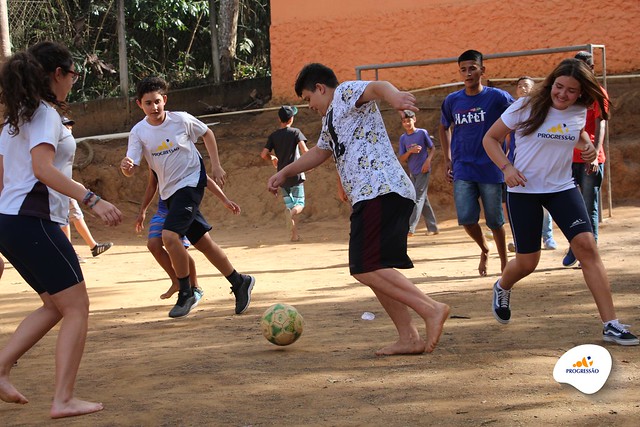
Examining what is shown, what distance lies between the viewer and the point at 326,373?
5.61m

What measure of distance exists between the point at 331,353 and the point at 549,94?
2263mm

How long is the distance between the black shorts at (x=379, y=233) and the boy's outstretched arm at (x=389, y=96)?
0.61 m

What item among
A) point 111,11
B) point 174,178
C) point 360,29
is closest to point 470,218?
point 174,178

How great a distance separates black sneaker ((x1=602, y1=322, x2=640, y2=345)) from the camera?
19.1 feet

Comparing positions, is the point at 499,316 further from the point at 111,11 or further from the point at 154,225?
the point at 111,11

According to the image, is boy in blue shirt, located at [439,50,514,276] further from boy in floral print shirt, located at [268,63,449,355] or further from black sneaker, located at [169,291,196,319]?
boy in floral print shirt, located at [268,63,449,355]

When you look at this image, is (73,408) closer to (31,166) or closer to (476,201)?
(31,166)

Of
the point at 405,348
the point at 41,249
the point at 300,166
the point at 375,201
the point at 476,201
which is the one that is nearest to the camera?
the point at 41,249

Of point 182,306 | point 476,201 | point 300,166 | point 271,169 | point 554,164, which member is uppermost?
point 300,166

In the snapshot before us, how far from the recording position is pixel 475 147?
8695 millimetres

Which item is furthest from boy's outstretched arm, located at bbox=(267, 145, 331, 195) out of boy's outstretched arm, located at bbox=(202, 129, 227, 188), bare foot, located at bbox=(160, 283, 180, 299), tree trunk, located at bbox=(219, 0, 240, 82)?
tree trunk, located at bbox=(219, 0, 240, 82)

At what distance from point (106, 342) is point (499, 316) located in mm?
3019

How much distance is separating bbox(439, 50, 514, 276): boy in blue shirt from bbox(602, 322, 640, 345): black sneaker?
2931 millimetres

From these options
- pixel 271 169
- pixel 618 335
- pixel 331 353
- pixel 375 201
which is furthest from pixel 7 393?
pixel 271 169
